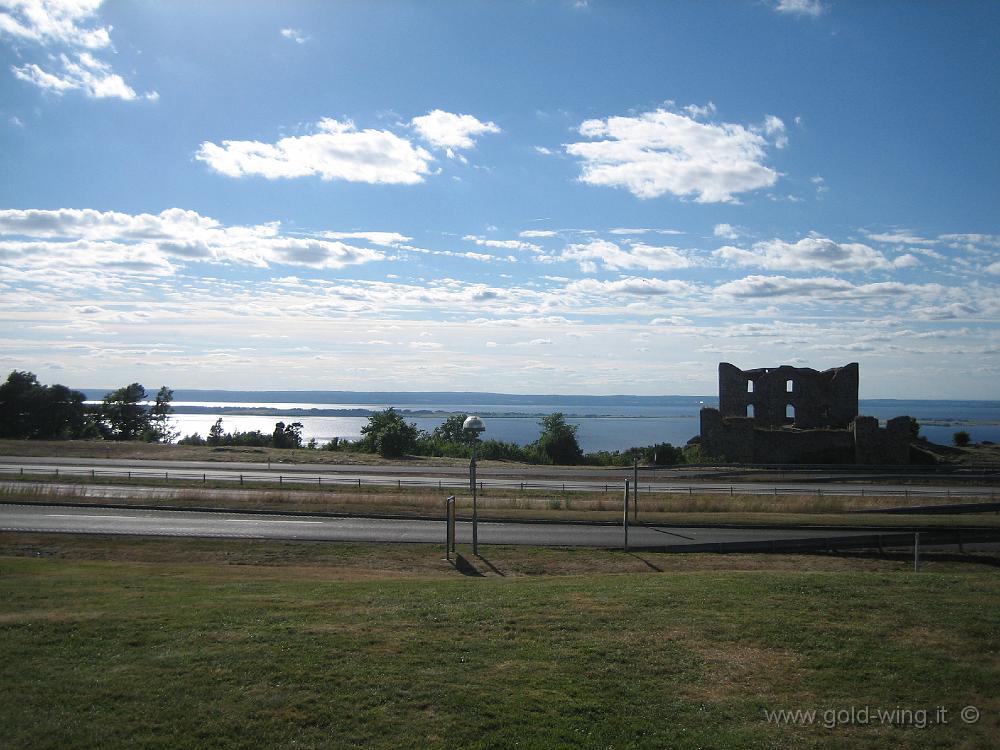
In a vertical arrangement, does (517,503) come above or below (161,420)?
below

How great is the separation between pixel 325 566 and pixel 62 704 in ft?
33.1

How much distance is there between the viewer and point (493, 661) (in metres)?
8.60

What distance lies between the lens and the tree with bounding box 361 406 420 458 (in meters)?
58.1

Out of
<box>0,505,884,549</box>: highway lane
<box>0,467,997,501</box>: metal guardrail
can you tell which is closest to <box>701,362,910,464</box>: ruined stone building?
<box>0,467,997,501</box>: metal guardrail

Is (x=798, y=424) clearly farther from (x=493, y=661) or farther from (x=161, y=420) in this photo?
(x=161, y=420)

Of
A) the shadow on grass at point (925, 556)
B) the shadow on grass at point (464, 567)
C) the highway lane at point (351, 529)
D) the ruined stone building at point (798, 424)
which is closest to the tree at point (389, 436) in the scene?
the ruined stone building at point (798, 424)

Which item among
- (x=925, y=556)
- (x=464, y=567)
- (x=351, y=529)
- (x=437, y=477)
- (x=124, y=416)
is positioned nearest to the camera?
(x=464, y=567)

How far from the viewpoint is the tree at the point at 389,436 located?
5809cm

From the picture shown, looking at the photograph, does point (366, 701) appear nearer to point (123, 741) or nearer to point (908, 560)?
point (123, 741)

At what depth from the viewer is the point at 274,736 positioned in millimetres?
6727

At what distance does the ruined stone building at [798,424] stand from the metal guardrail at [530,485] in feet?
40.7

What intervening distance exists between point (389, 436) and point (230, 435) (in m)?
21.6

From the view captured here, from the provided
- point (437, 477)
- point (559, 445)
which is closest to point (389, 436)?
point (559, 445)
